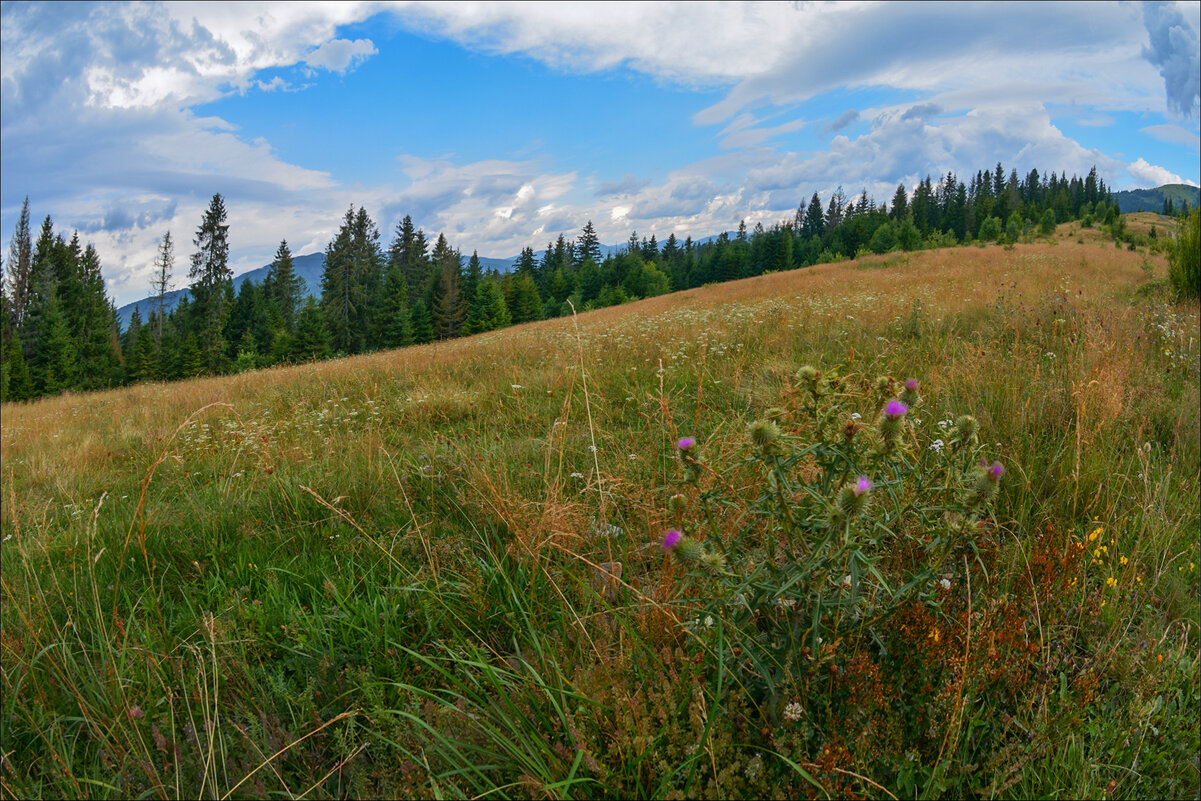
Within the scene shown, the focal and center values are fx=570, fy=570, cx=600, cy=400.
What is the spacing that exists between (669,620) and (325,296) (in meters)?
62.2

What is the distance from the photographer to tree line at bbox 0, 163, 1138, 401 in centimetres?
4456

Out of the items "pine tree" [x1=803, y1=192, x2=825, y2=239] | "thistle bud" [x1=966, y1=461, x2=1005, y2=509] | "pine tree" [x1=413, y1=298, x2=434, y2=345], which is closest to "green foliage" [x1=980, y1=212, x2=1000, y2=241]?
"pine tree" [x1=803, y1=192, x2=825, y2=239]

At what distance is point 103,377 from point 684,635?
60795 millimetres

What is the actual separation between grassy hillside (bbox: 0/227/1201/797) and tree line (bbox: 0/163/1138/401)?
122ft

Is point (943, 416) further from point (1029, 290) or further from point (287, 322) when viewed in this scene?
point (287, 322)

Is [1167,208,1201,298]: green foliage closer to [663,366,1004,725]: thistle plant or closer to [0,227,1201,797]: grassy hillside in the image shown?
[0,227,1201,797]: grassy hillside

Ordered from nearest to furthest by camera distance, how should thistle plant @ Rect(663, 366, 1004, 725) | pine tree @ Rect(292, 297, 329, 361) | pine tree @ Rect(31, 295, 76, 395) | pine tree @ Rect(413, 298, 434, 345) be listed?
1. thistle plant @ Rect(663, 366, 1004, 725)
2. pine tree @ Rect(31, 295, 76, 395)
3. pine tree @ Rect(292, 297, 329, 361)
4. pine tree @ Rect(413, 298, 434, 345)

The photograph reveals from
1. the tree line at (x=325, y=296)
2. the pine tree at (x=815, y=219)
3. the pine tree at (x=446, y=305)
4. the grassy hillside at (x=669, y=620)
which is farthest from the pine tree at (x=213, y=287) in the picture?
the pine tree at (x=815, y=219)

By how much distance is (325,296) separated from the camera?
185 feet

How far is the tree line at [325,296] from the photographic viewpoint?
4456 centimetres

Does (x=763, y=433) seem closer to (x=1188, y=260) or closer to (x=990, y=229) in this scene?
(x=1188, y=260)

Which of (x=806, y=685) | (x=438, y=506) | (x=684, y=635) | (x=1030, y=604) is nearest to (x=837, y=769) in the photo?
(x=806, y=685)

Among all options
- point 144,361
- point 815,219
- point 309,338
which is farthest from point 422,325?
point 815,219

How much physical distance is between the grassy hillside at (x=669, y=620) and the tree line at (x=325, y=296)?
→ 1462 inches
